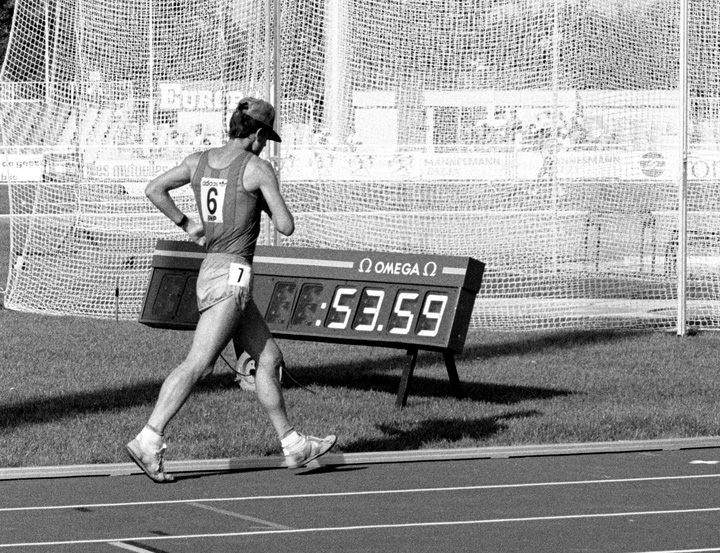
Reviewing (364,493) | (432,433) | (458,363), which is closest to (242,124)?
(364,493)

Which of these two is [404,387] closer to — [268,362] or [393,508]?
[268,362]

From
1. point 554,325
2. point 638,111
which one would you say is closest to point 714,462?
point 554,325

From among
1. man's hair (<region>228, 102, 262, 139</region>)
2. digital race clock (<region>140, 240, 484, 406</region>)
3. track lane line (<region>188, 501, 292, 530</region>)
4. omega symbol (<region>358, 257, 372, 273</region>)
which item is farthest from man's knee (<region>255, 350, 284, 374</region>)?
omega symbol (<region>358, 257, 372, 273</region>)

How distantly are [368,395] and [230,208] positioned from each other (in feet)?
12.1

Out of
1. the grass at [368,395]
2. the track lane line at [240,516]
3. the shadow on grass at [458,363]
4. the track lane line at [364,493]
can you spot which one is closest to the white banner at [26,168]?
the grass at [368,395]

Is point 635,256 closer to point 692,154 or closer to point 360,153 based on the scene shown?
point 692,154

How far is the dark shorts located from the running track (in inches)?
40.7

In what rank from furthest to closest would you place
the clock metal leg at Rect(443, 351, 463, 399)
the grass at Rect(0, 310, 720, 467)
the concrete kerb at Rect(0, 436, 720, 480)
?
the clock metal leg at Rect(443, 351, 463, 399) < the grass at Rect(0, 310, 720, 467) < the concrete kerb at Rect(0, 436, 720, 480)

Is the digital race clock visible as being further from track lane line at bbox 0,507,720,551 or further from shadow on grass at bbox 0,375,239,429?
track lane line at bbox 0,507,720,551

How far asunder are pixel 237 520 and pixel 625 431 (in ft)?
12.1

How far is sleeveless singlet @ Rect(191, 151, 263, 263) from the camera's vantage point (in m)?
8.04

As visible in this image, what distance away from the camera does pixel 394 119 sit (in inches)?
759

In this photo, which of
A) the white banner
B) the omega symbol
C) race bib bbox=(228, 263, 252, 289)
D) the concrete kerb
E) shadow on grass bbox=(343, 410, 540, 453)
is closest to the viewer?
race bib bbox=(228, 263, 252, 289)

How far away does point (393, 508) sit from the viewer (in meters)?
7.48
